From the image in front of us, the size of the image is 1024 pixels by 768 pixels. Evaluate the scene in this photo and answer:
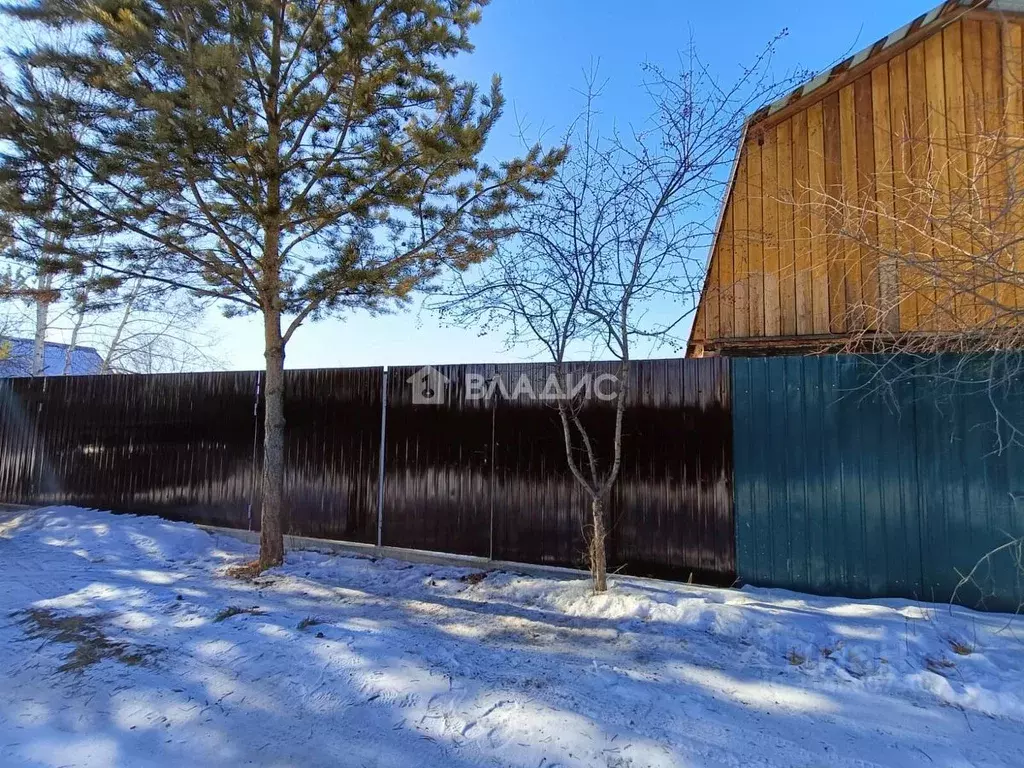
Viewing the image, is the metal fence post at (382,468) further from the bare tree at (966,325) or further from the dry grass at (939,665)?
the dry grass at (939,665)

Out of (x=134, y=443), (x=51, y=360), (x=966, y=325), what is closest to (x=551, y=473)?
(x=966, y=325)

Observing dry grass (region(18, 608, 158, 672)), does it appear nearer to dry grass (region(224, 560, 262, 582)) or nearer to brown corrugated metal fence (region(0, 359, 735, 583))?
dry grass (region(224, 560, 262, 582))

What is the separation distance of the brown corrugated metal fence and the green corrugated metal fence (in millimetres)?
358

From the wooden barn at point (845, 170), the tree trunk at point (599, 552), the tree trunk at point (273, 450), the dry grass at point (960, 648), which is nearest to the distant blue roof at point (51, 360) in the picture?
the tree trunk at point (273, 450)

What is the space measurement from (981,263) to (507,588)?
172 inches

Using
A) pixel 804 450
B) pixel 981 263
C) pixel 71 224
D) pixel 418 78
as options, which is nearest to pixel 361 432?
pixel 71 224

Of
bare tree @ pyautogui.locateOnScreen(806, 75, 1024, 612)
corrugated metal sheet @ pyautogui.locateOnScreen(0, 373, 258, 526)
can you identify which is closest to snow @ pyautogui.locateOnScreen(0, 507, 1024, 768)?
bare tree @ pyautogui.locateOnScreen(806, 75, 1024, 612)

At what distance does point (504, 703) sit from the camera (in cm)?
297

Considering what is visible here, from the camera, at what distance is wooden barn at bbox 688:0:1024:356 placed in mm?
5574

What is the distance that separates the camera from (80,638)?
386 cm

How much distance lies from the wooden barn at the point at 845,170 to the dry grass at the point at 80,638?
5.97m

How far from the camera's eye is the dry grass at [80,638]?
11.5 feet

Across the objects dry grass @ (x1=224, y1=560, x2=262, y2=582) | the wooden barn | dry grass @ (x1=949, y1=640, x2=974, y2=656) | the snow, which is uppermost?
the wooden barn

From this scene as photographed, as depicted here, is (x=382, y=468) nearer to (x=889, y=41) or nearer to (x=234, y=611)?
(x=234, y=611)
